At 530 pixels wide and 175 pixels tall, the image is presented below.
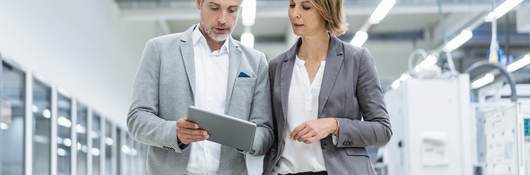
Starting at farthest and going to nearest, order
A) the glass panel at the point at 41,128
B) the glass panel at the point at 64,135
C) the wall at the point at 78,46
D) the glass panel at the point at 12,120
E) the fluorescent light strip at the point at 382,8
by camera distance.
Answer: the fluorescent light strip at the point at 382,8, the glass panel at the point at 64,135, the glass panel at the point at 41,128, the wall at the point at 78,46, the glass panel at the point at 12,120

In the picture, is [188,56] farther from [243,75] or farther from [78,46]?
[78,46]

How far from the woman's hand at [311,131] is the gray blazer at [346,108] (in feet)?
0.18

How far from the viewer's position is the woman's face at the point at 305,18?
2.24 metres

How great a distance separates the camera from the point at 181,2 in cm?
1070

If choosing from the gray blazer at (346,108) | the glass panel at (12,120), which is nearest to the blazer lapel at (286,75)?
the gray blazer at (346,108)

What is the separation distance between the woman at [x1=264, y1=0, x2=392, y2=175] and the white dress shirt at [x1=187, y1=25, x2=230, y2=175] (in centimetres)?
15

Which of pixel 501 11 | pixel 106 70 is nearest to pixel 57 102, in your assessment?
pixel 106 70

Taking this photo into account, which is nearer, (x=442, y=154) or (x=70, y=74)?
(x=442, y=154)

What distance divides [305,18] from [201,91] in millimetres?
343

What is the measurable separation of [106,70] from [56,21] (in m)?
2.49

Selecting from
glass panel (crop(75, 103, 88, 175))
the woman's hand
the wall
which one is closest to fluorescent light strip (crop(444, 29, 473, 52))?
the wall

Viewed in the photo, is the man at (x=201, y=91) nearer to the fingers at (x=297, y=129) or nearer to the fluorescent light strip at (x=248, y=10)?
the fingers at (x=297, y=129)

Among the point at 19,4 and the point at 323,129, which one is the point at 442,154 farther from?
the point at 323,129

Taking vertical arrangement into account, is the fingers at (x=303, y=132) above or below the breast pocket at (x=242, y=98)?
below
